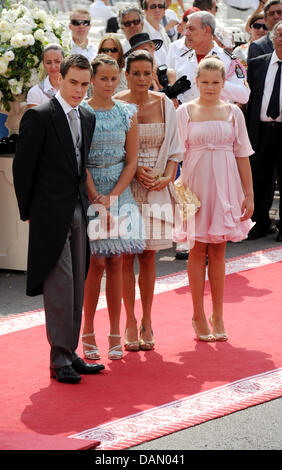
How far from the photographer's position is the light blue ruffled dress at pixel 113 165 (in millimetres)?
5871

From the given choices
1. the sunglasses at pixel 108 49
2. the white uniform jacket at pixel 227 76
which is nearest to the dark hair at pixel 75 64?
the sunglasses at pixel 108 49

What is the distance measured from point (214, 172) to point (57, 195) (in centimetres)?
138

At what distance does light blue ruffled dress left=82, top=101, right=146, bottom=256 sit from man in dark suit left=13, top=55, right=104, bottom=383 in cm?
27

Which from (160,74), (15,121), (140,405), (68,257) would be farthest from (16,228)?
(140,405)

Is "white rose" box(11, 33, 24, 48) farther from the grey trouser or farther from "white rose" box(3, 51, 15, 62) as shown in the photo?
the grey trouser

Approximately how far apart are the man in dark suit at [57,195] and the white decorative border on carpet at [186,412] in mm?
713

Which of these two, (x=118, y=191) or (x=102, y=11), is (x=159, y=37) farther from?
(x=118, y=191)

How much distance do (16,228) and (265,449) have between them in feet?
14.8

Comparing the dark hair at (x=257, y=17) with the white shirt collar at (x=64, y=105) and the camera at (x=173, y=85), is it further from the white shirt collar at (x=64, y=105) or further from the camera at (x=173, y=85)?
the white shirt collar at (x=64, y=105)

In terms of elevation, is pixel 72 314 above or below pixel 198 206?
below

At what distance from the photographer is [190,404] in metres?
5.19

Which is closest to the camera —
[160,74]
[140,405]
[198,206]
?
[140,405]

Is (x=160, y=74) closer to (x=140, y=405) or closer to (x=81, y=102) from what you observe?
(x=81, y=102)

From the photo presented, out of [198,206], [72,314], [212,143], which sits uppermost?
[212,143]
